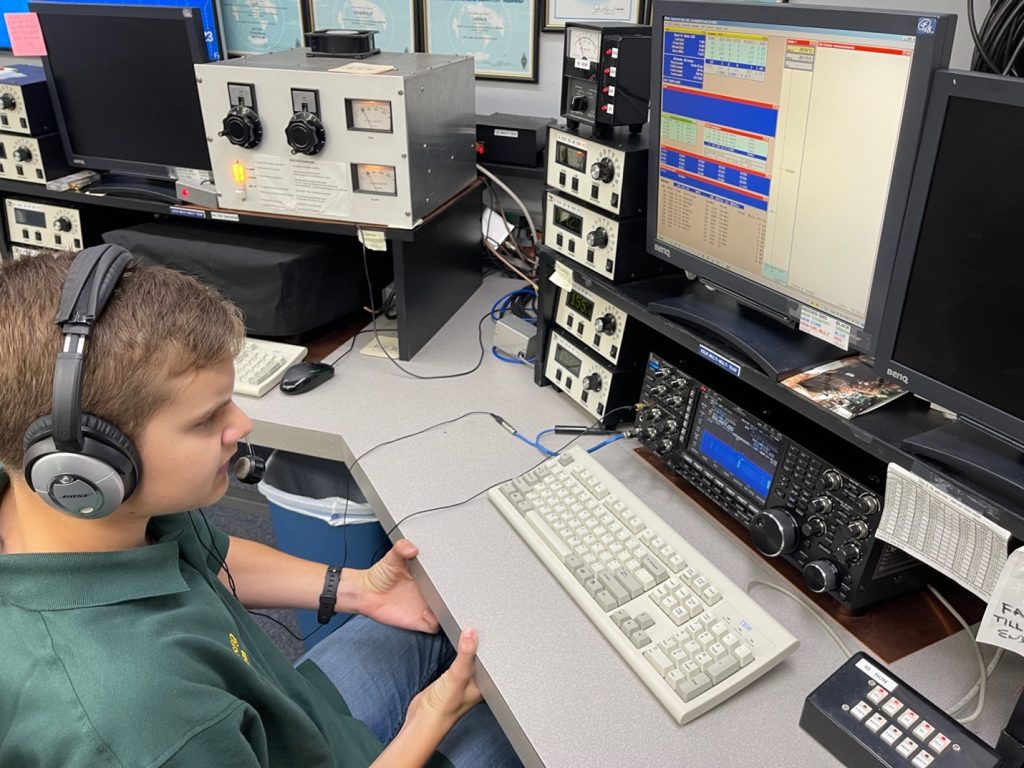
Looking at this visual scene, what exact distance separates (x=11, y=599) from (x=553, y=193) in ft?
3.28

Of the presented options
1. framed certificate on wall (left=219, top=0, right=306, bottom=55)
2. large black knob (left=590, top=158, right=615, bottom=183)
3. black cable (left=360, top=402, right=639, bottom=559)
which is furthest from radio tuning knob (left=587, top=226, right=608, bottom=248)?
framed certificate on wall (left=219, top=0, right=306, bottom=55)

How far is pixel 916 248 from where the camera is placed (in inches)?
32.6

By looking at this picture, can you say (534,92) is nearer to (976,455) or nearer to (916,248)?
(916,248)

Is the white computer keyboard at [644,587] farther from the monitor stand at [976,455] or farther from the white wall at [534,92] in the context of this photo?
the white wall at [534,92]

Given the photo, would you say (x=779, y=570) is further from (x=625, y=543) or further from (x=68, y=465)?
(x=68, y=465)

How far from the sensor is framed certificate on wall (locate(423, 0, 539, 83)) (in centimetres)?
186

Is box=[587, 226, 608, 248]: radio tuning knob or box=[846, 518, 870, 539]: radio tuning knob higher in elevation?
box=[587, 226, 608, 248]: radio tuning knob

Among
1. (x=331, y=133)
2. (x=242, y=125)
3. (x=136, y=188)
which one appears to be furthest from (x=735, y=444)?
(x=136, y=188)

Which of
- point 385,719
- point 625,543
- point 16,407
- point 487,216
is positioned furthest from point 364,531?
point 16,407

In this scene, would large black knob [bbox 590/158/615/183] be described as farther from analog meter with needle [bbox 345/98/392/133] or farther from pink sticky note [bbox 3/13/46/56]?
pink sticky note [bbox 3/13/46/56]

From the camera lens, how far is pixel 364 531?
1572mm

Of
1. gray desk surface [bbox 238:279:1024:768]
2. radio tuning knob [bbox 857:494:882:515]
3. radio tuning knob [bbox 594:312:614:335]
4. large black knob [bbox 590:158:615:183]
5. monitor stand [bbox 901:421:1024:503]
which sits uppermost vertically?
large black knob [bbox 590:158:615:183]

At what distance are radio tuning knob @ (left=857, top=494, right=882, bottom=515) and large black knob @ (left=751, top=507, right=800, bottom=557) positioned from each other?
0.33ft

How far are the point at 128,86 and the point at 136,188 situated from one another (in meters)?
0.21
